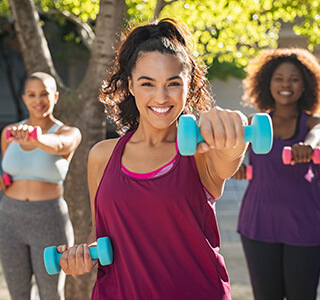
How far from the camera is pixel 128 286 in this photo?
1.80 m

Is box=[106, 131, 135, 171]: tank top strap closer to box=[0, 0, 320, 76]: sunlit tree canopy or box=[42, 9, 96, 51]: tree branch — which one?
box=[0, 0, 320, 76]: sunlit tree canopy

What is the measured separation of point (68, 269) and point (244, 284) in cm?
326

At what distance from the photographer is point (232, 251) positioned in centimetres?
573

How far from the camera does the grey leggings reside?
3.15 metres

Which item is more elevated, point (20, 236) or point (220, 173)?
point (220, 173)

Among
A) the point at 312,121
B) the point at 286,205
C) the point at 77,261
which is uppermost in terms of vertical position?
the point at 312,121

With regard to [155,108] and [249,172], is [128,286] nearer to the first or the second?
[155,108]

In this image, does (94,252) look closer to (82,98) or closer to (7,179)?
(7,179)

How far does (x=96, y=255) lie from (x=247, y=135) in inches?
32.6

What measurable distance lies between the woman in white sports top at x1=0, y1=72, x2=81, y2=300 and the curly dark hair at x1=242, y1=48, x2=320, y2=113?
149 cm

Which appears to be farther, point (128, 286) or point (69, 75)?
point (69, 75)

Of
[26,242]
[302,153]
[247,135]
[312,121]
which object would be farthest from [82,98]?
[247,135]

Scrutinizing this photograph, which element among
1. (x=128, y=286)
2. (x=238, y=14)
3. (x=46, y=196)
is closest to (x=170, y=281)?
(x=128, y=286)

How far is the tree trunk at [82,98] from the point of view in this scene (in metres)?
3.95
